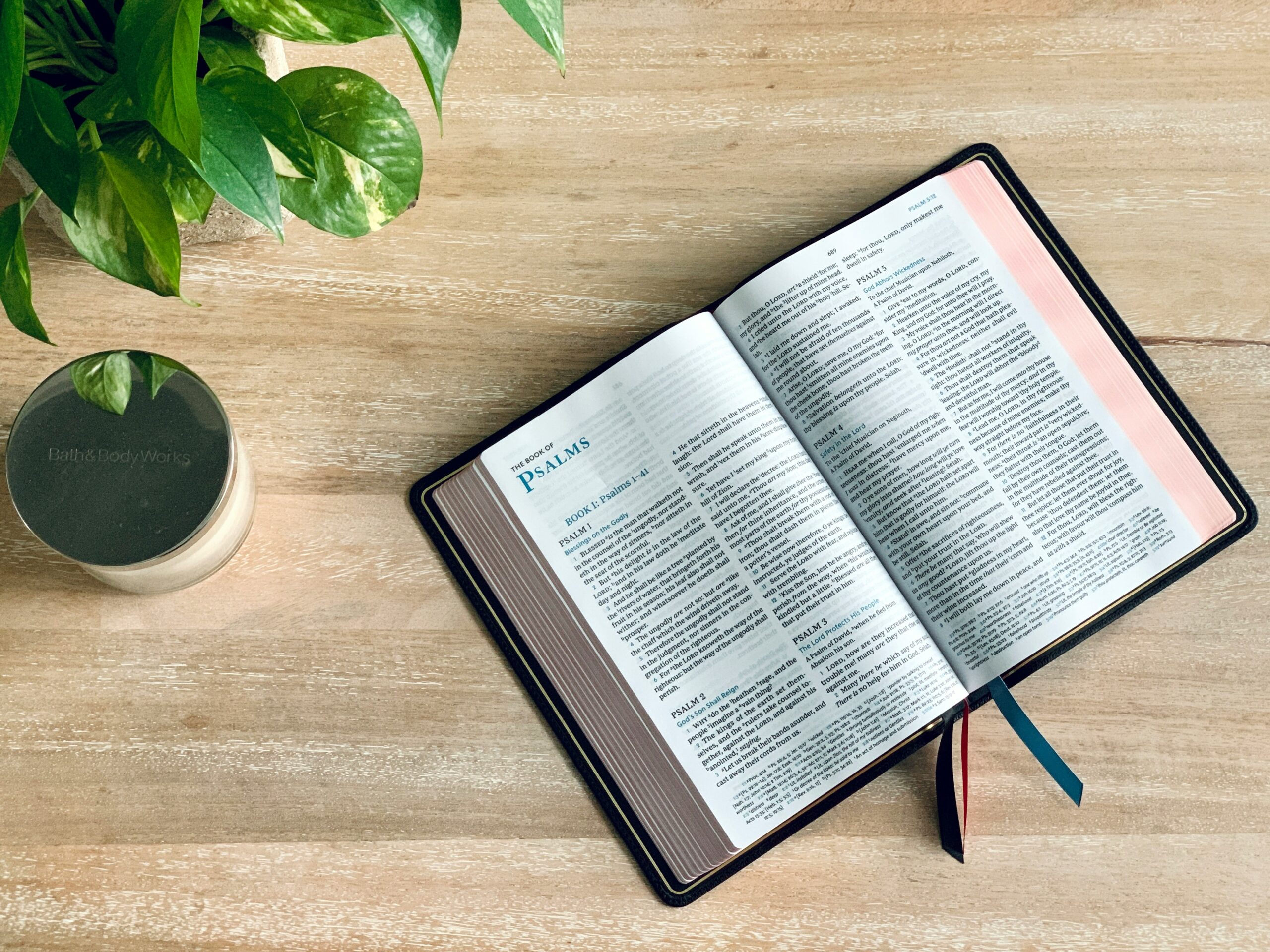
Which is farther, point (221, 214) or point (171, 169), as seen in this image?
point (221, 214)

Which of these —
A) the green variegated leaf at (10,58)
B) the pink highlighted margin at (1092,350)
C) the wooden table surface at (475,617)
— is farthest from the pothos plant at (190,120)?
the pink highlighted margin at (1092,350)

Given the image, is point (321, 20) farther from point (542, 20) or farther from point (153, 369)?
point (153, 369)

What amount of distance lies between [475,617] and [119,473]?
0.75ft

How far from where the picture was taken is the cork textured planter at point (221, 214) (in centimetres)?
53

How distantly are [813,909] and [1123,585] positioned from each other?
0.29 m

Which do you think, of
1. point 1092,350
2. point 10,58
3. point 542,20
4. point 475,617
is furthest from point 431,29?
point 1092,350

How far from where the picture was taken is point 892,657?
61 cm

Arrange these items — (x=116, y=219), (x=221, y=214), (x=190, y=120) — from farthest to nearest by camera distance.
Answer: (x=221, y=214), (x=116, y=219), (x=190, y=120)

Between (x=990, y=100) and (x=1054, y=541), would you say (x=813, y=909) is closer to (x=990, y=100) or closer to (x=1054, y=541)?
(x=1054, y=541)

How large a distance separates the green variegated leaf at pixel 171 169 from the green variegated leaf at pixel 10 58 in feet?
0.28

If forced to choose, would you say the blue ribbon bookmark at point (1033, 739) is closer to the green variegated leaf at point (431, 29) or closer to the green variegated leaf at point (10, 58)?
the green variegated leaf at point (431, 29)

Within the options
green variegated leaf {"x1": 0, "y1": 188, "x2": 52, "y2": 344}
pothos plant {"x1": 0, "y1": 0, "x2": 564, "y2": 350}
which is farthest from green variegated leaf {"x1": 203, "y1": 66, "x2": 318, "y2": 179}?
green variegated leaf {"x1": 0, "y1": 188, "x2": 52, "y2": 344}

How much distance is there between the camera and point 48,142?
42cm

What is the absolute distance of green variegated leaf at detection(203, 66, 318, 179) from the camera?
0.43 meters
